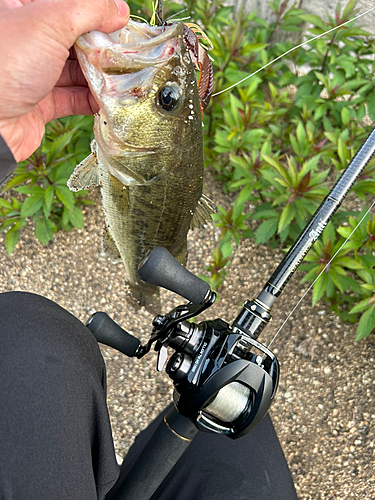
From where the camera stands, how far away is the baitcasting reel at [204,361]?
1039mm

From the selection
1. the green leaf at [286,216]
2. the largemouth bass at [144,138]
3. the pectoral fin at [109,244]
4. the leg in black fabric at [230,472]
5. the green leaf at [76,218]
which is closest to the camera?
the largemouth bass at [144,138]

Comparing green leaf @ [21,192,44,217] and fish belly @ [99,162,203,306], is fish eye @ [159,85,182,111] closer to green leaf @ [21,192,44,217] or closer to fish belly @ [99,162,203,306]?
fish belly @ [99,162,203,306]

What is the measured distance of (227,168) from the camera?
290 centimetres

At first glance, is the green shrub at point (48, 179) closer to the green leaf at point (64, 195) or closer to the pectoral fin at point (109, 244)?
the green leaf at point (64, 195)

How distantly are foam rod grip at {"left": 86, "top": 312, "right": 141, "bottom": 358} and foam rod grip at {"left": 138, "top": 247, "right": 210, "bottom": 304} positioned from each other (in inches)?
10.1

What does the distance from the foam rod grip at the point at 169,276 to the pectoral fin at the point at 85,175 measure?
561mm

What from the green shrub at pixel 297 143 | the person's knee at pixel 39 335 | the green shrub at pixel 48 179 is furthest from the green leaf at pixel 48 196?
the person's knee at pixel 39 335

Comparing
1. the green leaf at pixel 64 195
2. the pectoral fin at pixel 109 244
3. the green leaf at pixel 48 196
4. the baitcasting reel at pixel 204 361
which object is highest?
the baitcasting reel at pixel 204 361

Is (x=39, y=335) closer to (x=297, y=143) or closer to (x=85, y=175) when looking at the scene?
(x=85, y=175)

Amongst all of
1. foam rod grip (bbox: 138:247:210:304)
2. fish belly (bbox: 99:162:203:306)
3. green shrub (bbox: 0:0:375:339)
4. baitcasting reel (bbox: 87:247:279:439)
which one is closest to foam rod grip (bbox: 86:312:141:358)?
baitcasting reel (bbox: 87:247:279:439)

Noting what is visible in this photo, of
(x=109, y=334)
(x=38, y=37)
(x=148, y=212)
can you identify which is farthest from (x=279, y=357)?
(x=38, y=37)

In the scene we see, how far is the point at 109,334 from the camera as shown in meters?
1.21

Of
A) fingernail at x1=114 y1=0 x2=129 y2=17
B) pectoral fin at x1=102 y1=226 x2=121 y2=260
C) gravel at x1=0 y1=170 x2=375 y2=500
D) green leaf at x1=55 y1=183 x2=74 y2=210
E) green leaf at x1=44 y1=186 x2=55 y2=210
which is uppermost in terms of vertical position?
fingernail at x1=114 y1=0 x2=129 y2=17

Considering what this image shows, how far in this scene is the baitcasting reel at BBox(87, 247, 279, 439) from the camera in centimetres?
104
